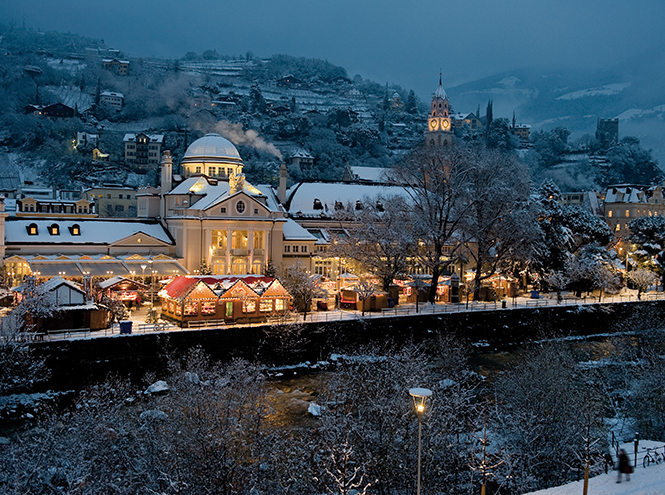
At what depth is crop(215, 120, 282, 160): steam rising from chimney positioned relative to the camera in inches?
5930

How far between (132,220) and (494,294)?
118 ft

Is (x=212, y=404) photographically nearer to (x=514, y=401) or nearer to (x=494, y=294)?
(x=514, y=401)

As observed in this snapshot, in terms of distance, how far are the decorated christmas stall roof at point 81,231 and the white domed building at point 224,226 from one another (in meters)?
2.54

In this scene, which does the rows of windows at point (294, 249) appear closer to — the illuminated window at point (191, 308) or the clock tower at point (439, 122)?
the illuminated window at point (191, 308)

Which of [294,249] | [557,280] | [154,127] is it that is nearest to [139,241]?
[294,249]

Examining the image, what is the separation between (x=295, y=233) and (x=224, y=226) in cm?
762

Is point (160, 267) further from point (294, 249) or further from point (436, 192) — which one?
point (436, 192)

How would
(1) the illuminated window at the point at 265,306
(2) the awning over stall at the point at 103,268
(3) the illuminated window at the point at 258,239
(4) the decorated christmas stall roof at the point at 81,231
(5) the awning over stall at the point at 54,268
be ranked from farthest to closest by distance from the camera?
(3) the illuminated window at the point at 258,239
(4) the decorated christmas stall roof at the point at 81,231
(2) the awning over stall at the point at 103,268
(5) the awning over stall at the point at 54,268
(1) the illuminated window at the point at 265,306

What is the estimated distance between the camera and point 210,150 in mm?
62906

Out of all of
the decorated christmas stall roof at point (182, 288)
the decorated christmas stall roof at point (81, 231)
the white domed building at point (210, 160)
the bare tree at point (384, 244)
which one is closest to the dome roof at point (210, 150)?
the white domed building at point (210, 160)

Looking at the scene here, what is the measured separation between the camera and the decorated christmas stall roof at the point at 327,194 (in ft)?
217

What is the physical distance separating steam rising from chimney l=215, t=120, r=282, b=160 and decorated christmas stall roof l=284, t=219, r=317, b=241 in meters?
92.3

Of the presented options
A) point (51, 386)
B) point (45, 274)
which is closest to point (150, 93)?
point (45, 274)

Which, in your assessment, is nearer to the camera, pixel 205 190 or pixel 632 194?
pixel 205 190
